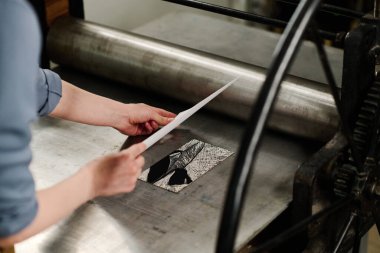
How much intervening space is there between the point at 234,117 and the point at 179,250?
1.69ft

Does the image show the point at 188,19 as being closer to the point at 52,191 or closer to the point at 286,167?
the point at 286,167

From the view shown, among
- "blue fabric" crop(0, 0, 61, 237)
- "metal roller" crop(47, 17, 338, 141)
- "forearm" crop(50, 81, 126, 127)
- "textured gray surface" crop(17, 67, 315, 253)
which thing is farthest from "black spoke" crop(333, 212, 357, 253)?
"blue fabric" crop(0, 0, 61, 237)

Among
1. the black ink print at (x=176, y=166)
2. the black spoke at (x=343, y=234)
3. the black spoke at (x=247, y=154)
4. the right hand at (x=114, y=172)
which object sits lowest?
the black spoke at (x=343, y=234)

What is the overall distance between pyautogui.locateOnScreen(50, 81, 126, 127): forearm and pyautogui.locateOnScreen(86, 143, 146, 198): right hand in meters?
0.35

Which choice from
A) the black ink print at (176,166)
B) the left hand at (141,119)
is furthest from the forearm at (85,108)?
the black ink print at (176,166)

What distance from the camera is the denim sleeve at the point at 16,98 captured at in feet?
2.89

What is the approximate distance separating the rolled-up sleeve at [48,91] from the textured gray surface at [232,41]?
711 mm

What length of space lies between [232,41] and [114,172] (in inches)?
42.9

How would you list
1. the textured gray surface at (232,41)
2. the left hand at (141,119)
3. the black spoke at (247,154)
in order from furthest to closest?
the textured gray surface at (232,41) < the left hand at (141,119) < the black spoke at (247,154)

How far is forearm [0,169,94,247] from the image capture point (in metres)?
0.98

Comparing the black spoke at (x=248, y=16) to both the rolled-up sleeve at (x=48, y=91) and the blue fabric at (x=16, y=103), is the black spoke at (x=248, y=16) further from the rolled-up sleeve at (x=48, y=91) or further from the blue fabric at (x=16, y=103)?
the blue fabric at (x=16, y=103)

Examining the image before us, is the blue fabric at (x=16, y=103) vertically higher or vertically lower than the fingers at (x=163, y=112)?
higher

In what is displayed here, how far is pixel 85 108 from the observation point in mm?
1526

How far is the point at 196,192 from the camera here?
145 cm
